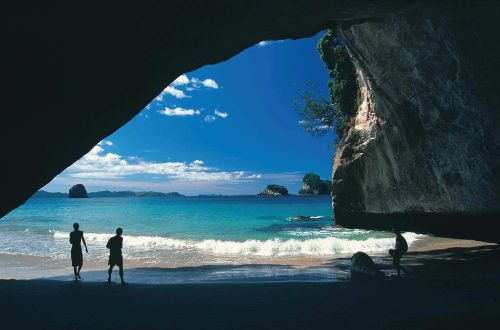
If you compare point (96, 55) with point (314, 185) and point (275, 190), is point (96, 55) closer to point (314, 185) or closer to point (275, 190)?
point (314, 185)

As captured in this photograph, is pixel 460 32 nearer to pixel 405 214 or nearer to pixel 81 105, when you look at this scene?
pixel 405 214

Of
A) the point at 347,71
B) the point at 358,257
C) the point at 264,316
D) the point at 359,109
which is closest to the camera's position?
the point at 264,316

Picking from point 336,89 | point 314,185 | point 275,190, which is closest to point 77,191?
point 275,190

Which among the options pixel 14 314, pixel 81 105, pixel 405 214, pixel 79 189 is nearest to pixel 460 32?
pixel 405 214

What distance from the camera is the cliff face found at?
9.24 meters

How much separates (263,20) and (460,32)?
5142mm

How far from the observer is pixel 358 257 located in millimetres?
11719

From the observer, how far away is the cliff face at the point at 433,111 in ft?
30.3

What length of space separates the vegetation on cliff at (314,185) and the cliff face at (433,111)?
12542 centimetres

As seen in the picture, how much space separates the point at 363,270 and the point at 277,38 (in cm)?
777

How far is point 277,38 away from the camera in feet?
34.3

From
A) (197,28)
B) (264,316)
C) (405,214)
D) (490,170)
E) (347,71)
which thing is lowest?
(264,316)

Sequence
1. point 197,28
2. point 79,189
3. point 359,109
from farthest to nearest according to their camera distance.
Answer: point 79,189 → point 359,109 → point 197,28

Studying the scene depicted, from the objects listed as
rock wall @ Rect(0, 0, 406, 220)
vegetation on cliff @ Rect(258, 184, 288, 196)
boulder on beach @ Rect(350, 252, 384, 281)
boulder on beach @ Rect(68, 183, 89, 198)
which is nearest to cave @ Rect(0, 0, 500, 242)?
rock wall @ Rect(0, 0, 406, 220)
